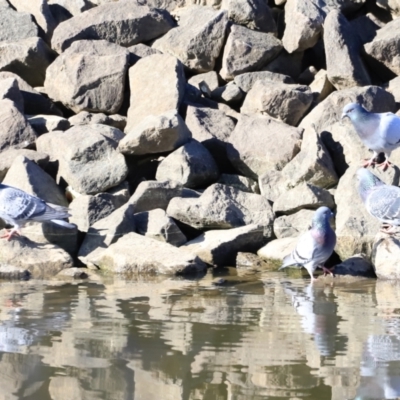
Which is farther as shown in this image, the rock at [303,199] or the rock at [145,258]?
the rock at [303,199]

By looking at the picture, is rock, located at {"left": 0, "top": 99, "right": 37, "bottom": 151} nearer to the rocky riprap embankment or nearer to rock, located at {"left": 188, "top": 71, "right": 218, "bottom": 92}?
the rocky riprap embankment

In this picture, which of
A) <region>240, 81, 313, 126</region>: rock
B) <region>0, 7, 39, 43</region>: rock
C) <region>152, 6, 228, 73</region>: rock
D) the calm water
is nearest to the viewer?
the calm water

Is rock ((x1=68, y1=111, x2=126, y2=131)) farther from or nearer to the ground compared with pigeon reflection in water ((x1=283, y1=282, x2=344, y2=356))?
farther from the ground

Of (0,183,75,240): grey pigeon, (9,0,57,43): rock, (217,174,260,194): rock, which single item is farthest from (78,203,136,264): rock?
(9,0,57,43): rock

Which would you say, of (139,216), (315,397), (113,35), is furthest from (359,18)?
(315,397)

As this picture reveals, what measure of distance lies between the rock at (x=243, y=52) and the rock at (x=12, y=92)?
7.97 feet

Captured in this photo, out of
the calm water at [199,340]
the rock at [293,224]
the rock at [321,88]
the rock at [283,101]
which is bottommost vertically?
the calm water at [199,340]

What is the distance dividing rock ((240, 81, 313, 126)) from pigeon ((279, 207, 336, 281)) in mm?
2946

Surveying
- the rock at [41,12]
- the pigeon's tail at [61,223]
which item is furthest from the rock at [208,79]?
the pigeon's tail at [61,223]

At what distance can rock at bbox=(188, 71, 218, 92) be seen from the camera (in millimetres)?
11008

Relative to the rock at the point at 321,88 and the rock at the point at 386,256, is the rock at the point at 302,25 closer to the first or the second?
the rock at the point at 321,88

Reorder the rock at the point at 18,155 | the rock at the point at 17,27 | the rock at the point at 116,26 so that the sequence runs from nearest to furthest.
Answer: the rock at the point at 18,155 → the rock at the point at 116,26 → the rock at the point at 17,27

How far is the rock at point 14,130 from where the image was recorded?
31.8ft

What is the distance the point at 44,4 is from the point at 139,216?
4678 millimetres
